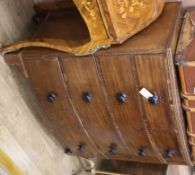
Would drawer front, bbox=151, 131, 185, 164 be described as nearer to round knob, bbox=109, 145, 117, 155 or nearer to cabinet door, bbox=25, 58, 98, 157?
round knob, bbox=109, 145, 117, 155

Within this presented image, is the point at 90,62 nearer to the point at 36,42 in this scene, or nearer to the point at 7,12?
the point at 36,42

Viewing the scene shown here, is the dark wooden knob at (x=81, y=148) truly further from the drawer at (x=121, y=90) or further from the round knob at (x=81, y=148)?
the drawer at (x=121, y=90)

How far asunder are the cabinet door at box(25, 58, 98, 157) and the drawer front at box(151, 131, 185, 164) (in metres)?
0.37

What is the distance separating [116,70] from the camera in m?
1.34

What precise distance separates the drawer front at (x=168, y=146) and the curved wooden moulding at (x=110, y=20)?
0.48 meters

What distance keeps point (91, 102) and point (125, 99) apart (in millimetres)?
174

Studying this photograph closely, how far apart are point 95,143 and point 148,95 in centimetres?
53

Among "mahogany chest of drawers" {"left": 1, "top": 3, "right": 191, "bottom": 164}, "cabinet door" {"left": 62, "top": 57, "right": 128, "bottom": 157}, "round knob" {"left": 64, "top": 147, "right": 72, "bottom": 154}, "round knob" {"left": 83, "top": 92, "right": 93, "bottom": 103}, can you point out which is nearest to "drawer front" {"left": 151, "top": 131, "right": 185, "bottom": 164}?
"mahogany chest of drawers" {"left": 1, "top": 3, "right": 191, "bottom": 164}

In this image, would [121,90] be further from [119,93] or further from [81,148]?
[81,148]

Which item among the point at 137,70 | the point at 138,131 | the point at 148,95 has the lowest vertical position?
the point at 138,131

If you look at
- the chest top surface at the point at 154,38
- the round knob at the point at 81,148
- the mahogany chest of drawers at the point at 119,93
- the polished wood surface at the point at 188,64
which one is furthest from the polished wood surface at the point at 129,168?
the chest top surface at the point at 154,38

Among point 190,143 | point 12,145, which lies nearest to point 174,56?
point 190,143

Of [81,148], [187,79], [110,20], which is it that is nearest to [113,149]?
[81,148]

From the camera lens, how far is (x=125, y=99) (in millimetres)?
1410
